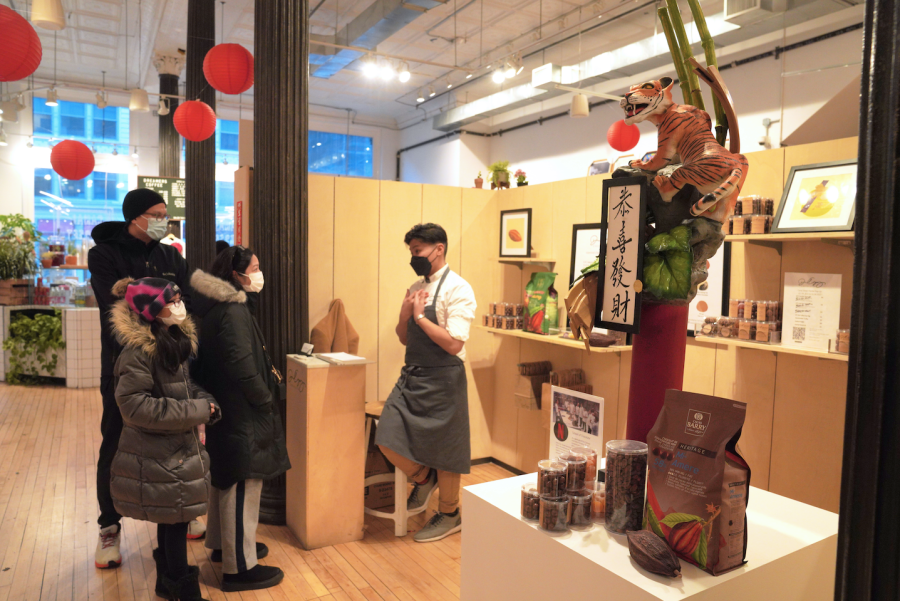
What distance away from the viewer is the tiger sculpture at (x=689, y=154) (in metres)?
1.33

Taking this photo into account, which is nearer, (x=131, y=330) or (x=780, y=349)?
(x=131, y=330)

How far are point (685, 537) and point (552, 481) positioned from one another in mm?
315

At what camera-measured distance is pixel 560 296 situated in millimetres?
4391

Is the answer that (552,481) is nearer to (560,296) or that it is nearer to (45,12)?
(560,296)

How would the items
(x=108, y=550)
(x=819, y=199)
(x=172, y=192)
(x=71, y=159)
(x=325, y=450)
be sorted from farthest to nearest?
(x=172, y=192) < (x=71, y=159) < (x=325, y=450) < (x=108, y=550) < (x=819, y=199)

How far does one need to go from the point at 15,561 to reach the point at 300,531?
1.47 metres

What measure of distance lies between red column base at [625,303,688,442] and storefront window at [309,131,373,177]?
12490 mm

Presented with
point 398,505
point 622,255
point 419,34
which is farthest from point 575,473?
point 419,34

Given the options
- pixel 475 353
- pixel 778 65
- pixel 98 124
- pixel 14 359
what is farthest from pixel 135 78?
pixel 778 65

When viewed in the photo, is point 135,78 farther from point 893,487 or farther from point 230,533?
point 893,487

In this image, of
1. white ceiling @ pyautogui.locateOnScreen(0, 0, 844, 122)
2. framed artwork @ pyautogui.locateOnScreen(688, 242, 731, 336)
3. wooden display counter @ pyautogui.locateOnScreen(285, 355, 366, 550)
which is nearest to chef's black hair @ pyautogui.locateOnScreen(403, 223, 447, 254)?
wooden display counter @ pyautogui.locateOnScreen(285, 355, 366, 550)

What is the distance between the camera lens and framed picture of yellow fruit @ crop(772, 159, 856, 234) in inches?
103

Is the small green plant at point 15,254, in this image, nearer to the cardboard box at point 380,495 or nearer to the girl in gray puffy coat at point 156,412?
the cardboard box at point 380,495

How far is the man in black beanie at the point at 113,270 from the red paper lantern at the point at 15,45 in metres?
1.13
